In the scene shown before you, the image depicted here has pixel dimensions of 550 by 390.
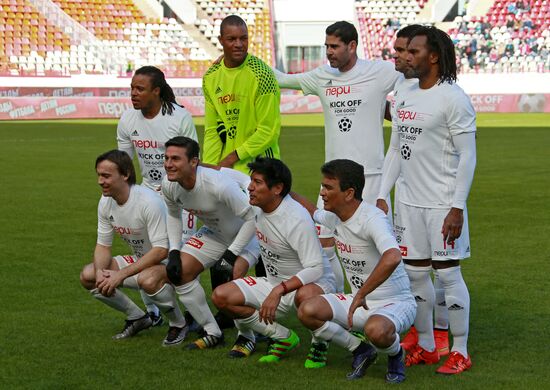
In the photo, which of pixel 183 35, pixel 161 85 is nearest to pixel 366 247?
pixel 161 85

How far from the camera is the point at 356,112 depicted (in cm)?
762

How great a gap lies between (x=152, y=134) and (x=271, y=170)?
1.76m

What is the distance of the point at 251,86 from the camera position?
305 inches

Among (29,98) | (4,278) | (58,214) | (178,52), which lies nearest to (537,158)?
(58,214)

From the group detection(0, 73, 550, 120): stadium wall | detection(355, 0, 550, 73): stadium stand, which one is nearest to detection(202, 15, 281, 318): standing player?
detection(0, 73, 550, 120): stadium wall

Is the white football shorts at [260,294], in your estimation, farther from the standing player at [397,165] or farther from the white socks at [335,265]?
the white socks at [335,265]

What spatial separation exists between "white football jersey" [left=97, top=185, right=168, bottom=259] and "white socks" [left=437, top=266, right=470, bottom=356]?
2.00 m

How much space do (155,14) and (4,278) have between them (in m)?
42.9

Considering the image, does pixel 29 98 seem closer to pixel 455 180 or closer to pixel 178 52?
pixel 178 52

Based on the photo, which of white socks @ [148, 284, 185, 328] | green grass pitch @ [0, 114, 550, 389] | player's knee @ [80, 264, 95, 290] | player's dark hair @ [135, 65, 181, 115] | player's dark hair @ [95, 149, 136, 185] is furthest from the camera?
player's dark hair @ [135, 65, 181, 115]

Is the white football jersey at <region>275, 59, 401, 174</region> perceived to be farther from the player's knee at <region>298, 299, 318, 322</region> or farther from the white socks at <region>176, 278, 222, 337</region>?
the player's knee at <region>298, 299, 318, 322</region>

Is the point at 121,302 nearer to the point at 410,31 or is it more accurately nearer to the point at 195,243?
the point at 195,243

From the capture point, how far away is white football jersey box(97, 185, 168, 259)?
7102mm

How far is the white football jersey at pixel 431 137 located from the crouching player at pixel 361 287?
1.53 ft
